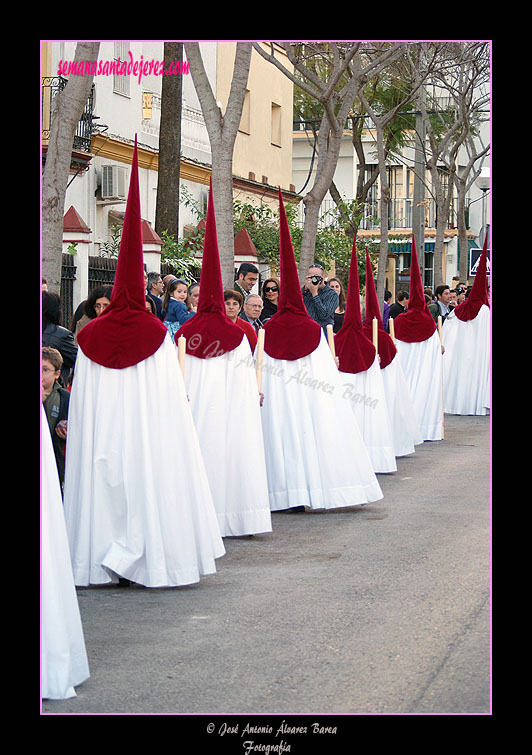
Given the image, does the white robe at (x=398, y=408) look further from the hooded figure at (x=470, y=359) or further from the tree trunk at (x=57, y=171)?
the hooded figure at (x=470, y=359)

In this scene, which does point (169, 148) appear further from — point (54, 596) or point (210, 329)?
point (54, 596)

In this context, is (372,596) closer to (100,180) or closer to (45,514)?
(45,514)

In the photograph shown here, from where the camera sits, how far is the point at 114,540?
721 centimetres

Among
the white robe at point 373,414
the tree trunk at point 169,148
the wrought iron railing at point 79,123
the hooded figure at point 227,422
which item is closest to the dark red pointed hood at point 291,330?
the hooded figure at point 227,422

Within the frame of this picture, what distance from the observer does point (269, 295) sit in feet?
42.4

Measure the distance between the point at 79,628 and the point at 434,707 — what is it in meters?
1.50

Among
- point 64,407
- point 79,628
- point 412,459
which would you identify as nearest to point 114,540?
point 64,407

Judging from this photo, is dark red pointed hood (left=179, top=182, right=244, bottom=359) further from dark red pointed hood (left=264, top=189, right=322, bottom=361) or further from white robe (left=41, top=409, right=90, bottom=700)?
white robe (left=41, top=409, right=90, bottom=700)

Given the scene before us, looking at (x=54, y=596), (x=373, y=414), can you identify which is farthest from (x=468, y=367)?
(x=54, y=596)

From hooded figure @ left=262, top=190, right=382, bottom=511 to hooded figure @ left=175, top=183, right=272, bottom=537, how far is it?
1.17m

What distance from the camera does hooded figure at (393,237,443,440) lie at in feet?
51.5

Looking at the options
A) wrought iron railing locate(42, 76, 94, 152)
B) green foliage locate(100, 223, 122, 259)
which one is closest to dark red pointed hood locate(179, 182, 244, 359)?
wrought iron railing locate(42, 76, 94, 152)

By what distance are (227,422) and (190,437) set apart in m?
1.65

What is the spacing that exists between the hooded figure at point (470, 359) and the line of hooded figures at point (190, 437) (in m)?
6.34
